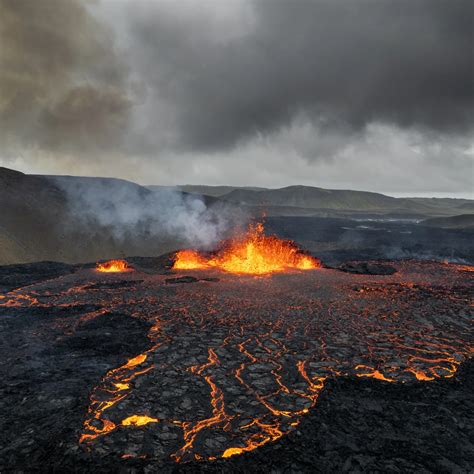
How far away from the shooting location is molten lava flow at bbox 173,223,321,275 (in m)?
21.4

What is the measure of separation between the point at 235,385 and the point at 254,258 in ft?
51.6

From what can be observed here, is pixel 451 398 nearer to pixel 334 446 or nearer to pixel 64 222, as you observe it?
pixel 334 446

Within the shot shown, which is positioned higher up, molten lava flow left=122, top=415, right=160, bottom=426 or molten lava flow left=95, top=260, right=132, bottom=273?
molten lava flow left=122, top=415, right=160, bottom=426

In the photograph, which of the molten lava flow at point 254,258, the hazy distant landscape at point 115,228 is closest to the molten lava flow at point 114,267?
the molten lava flow at point 254,258

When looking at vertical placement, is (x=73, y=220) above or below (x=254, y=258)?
above

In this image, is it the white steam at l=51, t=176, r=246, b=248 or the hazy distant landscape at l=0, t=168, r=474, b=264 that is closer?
the hazy distant landscape at l=0, t=168, r=474, b=264

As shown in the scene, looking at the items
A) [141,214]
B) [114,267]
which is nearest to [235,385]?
→ [114,267]

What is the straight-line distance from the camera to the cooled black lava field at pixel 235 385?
446cm

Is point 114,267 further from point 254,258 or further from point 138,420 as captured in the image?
point 138,420

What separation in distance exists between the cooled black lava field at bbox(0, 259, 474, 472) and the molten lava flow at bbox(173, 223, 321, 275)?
27.8 feet

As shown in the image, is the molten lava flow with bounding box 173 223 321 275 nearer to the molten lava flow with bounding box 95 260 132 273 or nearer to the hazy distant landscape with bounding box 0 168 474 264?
Answer: the molten lava flow with bounding box 95 260 132 273

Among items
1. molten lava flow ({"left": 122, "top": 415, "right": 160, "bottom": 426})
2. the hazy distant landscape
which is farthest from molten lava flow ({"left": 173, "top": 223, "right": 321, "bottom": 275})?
molten lava flow ({"left": 122, "top": 415, "right": 160, "bottom": 426})

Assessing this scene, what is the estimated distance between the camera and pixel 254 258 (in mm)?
21938

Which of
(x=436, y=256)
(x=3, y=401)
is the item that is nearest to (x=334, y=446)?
(x=3, y=401)
